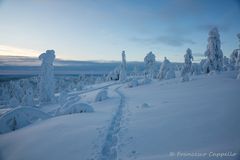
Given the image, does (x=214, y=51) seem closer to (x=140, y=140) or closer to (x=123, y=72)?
(x=123, y=72)

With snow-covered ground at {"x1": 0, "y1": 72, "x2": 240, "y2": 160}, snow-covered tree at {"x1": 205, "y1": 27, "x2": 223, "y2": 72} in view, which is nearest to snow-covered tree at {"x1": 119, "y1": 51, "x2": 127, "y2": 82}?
snow-covered tree at {"x1": 205, "y1": 27, "x2": 223, "y2": 72}

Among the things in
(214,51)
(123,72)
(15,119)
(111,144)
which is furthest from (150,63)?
(111,144)

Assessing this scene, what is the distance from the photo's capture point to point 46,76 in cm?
4194

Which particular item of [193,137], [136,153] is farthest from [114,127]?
[193,137]

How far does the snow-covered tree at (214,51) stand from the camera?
160ft

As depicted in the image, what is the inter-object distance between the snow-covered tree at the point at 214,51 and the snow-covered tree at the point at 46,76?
39.3 metres

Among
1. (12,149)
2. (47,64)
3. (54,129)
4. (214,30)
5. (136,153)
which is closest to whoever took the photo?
(136,153)

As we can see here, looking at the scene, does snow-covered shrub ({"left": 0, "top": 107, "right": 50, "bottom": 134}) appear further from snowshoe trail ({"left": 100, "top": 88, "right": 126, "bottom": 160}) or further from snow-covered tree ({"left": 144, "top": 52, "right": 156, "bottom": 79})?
snow-covered tree ({"left": 144, "top": 52, "right": 156, "bottom": 79})

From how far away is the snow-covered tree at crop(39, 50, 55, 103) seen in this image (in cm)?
4159

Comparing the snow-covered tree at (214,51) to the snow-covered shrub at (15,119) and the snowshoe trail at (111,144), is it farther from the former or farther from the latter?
the snow-covered shrub at (15,119)

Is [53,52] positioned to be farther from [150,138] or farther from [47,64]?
[150,138]

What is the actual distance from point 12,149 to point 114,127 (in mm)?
5759

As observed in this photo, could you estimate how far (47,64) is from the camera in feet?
137

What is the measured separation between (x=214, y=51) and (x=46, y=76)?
42039 mm
